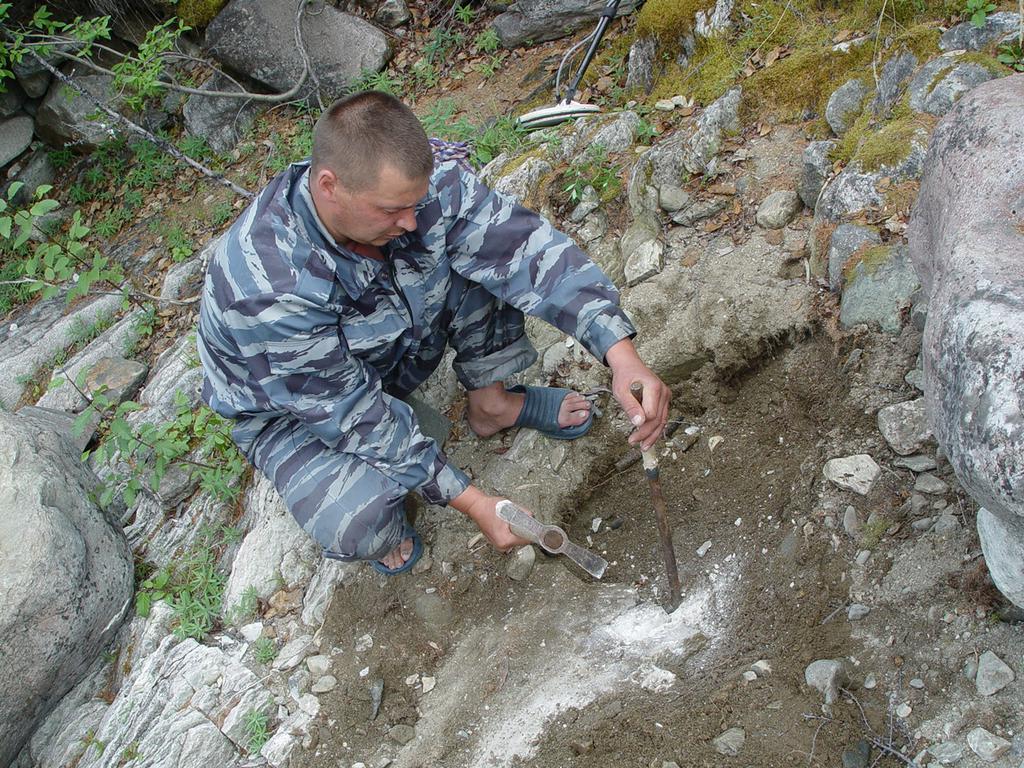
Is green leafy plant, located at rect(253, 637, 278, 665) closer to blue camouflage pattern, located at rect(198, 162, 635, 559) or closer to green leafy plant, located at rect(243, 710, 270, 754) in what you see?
green leafy plant, located at rect(243, 710, 270, 754)

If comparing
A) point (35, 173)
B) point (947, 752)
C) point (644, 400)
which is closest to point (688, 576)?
point (644, 400)

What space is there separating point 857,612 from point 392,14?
17.5ft

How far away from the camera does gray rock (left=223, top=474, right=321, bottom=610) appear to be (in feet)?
10.2

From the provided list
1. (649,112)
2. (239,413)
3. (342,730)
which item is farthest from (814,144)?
(342,730)

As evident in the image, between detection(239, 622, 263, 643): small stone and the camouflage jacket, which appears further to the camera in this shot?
detection(239, 622, 263, 643): small stone

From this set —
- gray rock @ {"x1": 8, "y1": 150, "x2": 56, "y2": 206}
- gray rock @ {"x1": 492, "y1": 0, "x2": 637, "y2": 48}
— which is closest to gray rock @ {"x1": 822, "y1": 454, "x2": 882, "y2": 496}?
gray rock @ {"x1": 492, "y1": 0, "x2": 637, "y2": 48}

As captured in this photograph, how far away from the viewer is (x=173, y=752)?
267cm

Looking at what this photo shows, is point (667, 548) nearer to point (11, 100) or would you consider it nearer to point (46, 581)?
point (46, 581)

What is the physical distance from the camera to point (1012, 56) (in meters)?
3.05

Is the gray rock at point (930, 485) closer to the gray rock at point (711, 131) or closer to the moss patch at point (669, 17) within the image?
the gray rock at point (711, 131)

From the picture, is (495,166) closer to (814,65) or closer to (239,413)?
(814,65)

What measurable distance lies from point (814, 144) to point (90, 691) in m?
3.54

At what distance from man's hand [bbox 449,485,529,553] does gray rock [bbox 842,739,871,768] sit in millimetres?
993

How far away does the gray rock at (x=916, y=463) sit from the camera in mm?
2363
